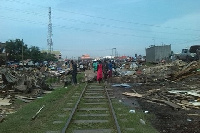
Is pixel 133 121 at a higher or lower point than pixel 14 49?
lower

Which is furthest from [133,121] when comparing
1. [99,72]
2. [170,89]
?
[99,72]

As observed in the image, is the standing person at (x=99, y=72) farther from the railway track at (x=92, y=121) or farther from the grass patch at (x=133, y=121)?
the grass patch at (x=133, y=121)

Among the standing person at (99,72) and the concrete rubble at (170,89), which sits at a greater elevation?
the standing person at (99,72)

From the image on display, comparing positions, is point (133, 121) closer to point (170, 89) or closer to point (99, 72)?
point (170, 89)

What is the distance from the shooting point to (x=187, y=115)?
1073 centimetres

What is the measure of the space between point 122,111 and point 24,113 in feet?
13.2

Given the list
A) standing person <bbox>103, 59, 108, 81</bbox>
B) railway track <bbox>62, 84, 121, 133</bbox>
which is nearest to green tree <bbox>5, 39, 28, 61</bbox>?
standing person <bbox>103, 59, 108, 81</bbox>

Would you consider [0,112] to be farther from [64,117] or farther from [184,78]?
[184,78]

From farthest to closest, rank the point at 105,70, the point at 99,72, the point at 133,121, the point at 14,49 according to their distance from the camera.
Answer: the point at 14,49 < the point at 105,70 < the point at 99,72 < the point at 133,121

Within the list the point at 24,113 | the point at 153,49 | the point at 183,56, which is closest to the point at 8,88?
the point at 24,113

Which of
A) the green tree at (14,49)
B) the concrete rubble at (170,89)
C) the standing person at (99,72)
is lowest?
the concrete rubble at (170,89)

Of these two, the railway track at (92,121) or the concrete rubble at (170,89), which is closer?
the railway track at (92,121)

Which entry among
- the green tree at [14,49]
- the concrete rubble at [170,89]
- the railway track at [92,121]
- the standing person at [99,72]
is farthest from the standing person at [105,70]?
A: the green tree at [14,49]

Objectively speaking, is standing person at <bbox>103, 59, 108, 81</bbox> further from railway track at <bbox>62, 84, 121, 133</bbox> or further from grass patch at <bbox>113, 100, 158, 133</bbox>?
grass patch at <bbox>113, 100, 158, 133</bbox>
